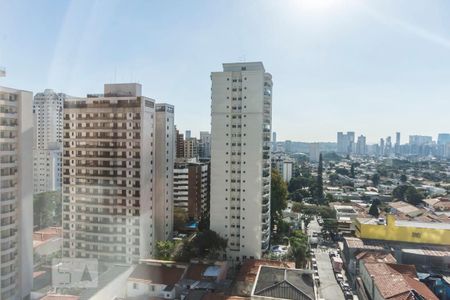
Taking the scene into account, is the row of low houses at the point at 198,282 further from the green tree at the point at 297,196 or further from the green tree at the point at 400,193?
the green tree at the point at 400,193

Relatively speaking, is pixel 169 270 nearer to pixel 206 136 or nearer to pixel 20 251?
pixel 20 251

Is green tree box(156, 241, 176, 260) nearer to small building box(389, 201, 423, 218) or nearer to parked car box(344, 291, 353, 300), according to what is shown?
parked car box(344, 291, 353, 300)

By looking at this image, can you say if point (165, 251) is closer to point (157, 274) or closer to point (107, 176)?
point (157, 274)

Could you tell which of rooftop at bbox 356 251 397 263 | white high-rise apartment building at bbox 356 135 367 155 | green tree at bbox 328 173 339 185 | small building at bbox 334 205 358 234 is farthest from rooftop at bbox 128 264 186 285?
white high-rise apartment building at bbox 356 135 367 155

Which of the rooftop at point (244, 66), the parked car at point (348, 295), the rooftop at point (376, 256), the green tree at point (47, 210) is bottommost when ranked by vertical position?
the parked car at point (348, 295)

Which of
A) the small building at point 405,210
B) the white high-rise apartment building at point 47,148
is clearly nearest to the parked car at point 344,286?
the small building at point 405,210

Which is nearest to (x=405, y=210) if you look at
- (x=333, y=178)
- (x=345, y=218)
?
(x=345, y=218)
